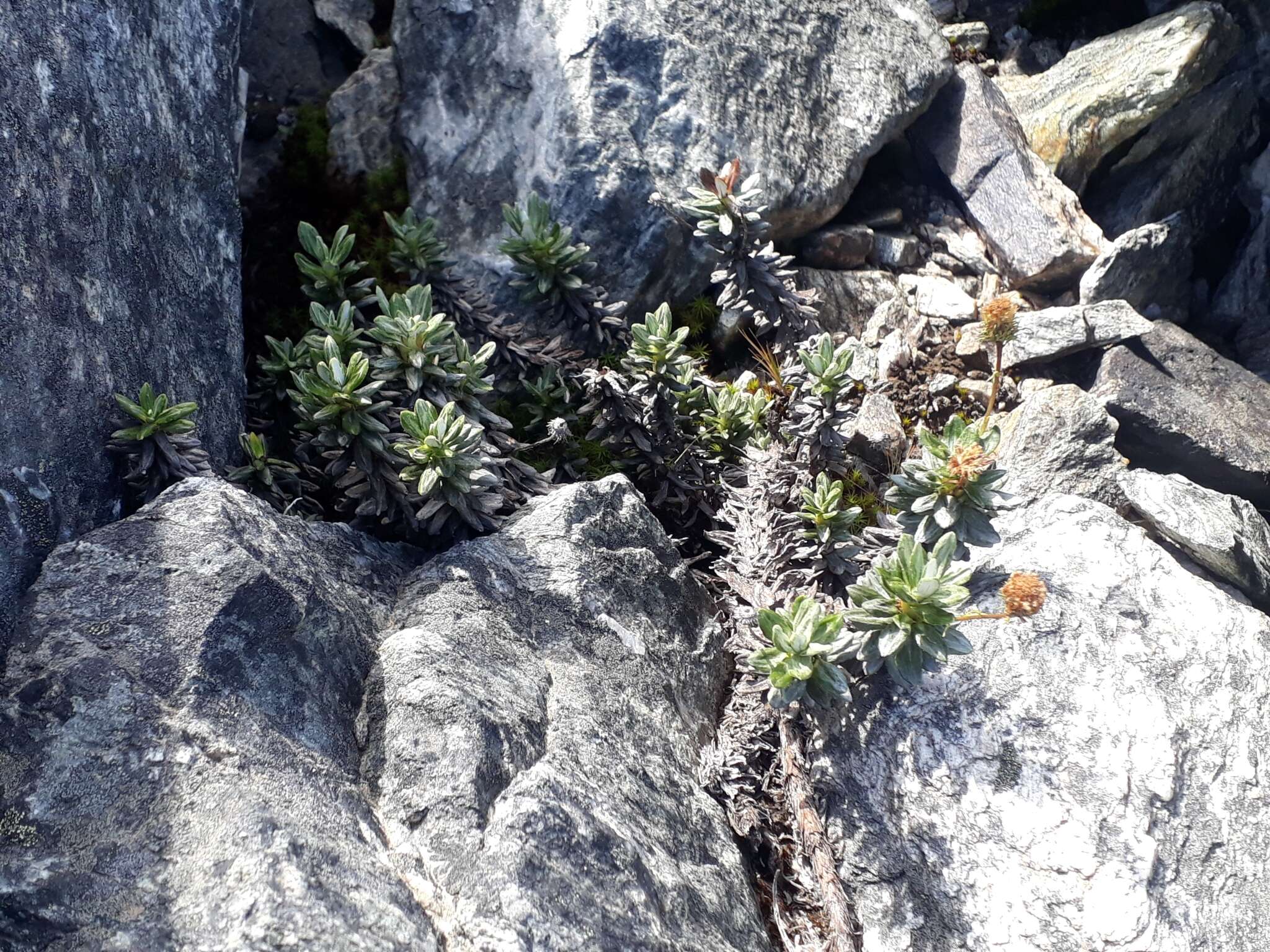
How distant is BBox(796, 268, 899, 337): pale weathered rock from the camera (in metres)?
6.37

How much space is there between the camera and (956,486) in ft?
13.5

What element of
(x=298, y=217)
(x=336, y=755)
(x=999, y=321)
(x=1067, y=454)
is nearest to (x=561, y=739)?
(x=336, y=755)

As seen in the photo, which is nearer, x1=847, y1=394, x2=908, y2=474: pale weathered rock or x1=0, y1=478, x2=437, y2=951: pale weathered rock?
x1=0, y1=478, x2=437, y2=951: pale weathered rock

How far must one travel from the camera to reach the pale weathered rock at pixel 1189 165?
23.0 ft

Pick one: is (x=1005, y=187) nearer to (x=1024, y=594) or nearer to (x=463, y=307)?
(x=463, y=307)

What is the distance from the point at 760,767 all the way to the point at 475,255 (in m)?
3.57

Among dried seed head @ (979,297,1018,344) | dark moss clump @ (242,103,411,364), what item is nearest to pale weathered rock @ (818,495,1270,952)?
dried seed head @ (979,297,1018,344)

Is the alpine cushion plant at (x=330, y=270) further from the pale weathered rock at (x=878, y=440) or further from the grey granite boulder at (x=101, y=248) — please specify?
the pale weathered rock at (x=878, y=440)

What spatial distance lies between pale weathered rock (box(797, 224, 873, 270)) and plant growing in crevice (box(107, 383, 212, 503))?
13.8 ft

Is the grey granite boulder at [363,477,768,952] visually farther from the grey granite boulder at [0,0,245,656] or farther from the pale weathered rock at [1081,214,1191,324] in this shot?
the pale weathered rock at [1081,214,1191,324]

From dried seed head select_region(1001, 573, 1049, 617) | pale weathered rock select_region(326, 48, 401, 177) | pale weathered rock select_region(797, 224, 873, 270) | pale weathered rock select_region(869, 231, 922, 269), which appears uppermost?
pale weathered rock select_region(326, 48, 401, 177)

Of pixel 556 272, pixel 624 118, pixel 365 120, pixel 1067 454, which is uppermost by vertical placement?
pixel 365 120

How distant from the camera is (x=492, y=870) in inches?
120

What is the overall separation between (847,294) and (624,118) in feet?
6.12
